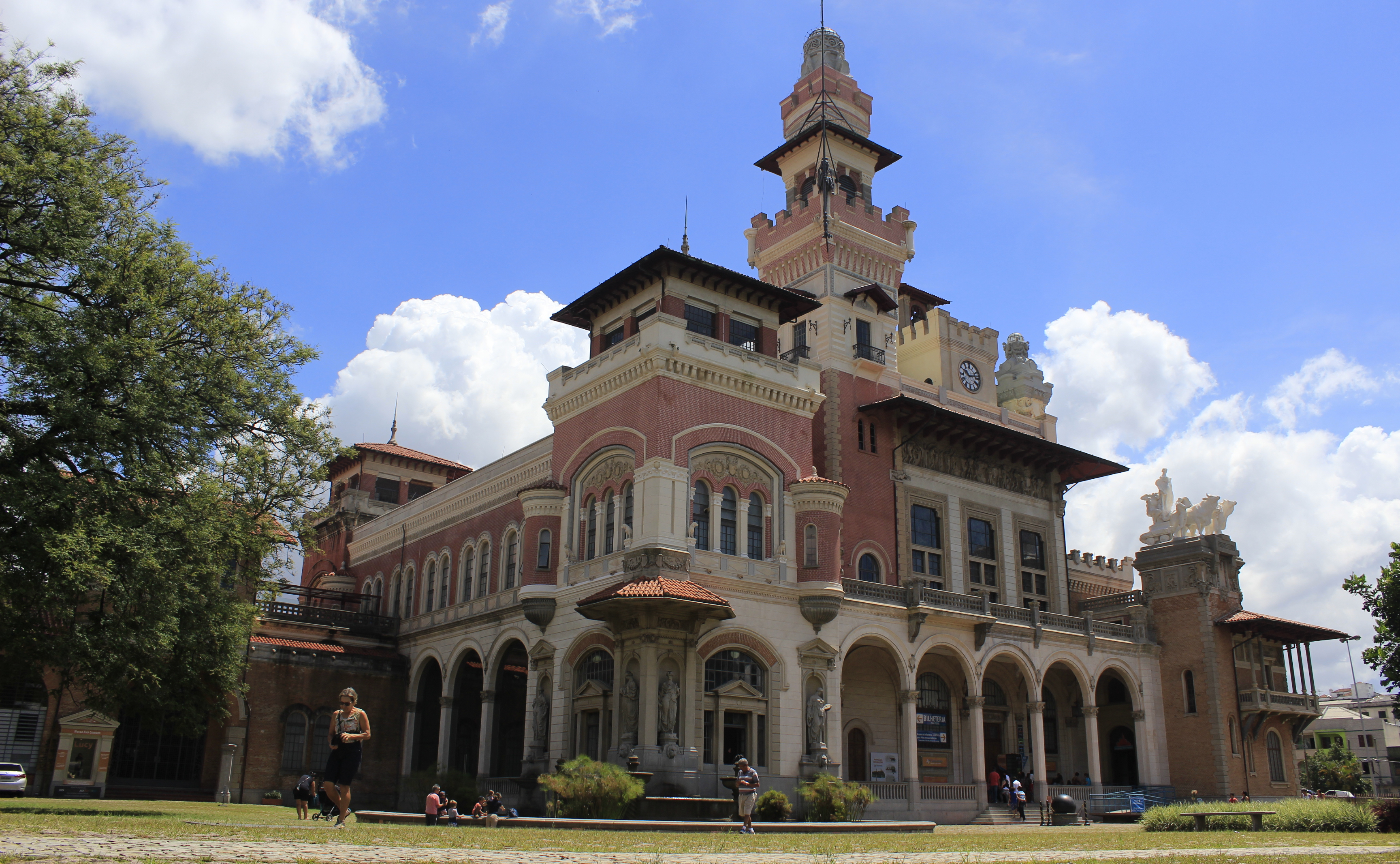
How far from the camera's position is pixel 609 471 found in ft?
105

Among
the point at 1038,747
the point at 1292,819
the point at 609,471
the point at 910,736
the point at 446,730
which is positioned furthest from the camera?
the point at 446,730

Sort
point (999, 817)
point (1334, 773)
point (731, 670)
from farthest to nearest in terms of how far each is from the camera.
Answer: point (1334, 773) < point (999, 817) < point (731, 670)

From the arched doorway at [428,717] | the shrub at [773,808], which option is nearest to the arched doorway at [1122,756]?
the shrub at [773,808]

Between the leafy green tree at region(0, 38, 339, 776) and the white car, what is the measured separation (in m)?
13.0

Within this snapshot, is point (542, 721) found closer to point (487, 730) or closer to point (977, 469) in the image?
point (487, 730)

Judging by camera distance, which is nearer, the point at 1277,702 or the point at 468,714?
the point at 1277,702

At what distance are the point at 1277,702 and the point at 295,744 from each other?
37.8m

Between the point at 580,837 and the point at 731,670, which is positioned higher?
the point at 731,670

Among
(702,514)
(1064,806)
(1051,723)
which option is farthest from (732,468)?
(1051,723)

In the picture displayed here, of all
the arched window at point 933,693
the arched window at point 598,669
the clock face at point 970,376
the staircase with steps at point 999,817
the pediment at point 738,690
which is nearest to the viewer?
the pediment at point 738,690

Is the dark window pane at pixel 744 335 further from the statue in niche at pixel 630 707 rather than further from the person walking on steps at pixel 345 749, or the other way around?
the person walking on steps at pixel 345 749

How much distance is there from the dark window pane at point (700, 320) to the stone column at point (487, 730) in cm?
1455

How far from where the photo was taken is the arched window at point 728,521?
1214 inches

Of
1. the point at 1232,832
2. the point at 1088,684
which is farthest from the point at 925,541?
the point at 1232,832
